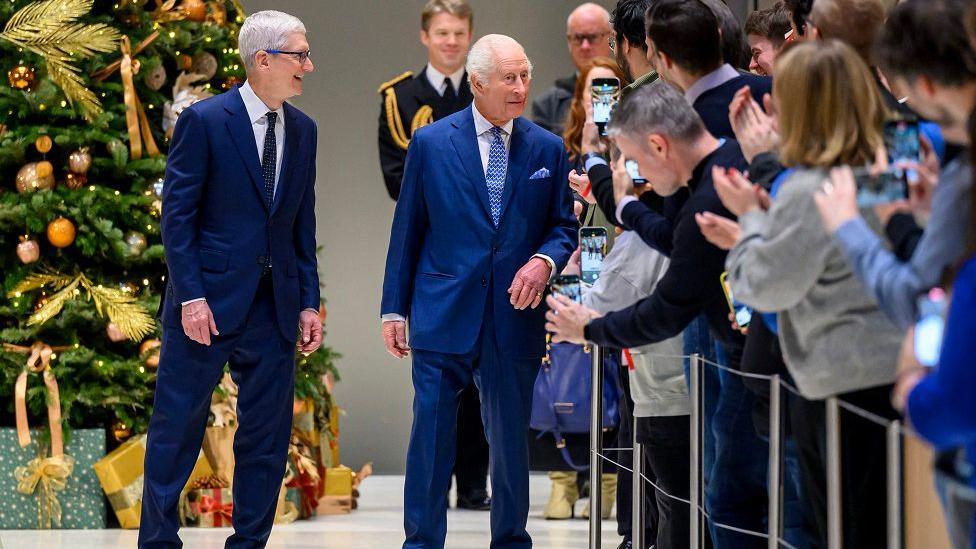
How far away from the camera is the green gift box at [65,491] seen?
5.91 m

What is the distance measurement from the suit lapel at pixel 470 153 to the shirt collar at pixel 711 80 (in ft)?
3.64

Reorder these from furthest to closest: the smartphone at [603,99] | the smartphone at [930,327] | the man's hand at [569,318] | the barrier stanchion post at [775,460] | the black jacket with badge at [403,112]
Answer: the black jacket with badge at [403,112] → the smartphone at [603,99] → the man's hand at [569,318] → the barrier stanchion post at [775,460] → the smartphone at [930,327]

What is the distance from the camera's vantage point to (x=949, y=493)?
210 cm

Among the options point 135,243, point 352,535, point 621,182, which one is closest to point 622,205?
point 621,182

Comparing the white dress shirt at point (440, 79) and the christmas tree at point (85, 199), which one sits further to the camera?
the white dress shirt at point (440, 79)

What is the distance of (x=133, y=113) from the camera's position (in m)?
6.07

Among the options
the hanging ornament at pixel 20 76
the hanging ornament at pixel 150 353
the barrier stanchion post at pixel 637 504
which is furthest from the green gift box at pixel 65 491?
the barrier stanchion post at pixel 637 504

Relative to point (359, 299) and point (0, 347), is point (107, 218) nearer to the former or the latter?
point (0, 347)

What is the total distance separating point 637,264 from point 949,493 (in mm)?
1801

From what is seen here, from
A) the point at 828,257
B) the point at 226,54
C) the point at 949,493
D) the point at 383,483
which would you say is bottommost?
the point at 383,483

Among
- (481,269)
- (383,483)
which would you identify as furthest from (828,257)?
(383,483)

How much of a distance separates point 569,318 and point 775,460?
82 cm

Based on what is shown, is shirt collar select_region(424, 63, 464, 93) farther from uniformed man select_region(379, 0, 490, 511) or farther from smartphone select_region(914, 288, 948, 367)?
smartphone select_region(914, 288, 948, 367)

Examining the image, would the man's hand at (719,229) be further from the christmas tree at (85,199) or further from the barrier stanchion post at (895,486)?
the christmas tree at (85,199)
